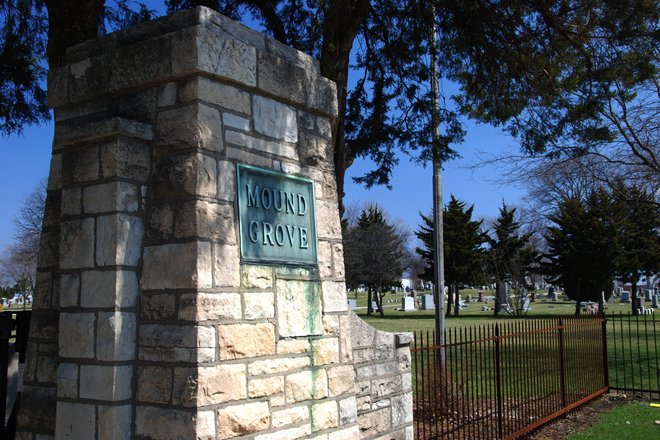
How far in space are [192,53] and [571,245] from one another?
37823mm

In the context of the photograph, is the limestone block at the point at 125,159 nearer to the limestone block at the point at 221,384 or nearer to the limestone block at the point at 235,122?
the limestone block at the point at 235,122

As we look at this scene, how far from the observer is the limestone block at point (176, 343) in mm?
3303

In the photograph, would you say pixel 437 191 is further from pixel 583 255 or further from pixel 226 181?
pixel 583 255

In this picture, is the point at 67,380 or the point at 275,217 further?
the point at 275,217

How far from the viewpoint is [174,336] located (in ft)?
11.1

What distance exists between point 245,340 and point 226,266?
44 centimetres

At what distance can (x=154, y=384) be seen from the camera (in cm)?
340

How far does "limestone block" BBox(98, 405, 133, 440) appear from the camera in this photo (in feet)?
11.1

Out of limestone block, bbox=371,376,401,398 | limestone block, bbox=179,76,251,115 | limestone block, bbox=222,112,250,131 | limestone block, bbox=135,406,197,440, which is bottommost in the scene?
limestone block, bbox=371,376,401,398

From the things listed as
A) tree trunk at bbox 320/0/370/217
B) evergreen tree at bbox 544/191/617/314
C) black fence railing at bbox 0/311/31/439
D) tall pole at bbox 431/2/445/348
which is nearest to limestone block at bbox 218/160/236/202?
black fence railing at bbox 0/311/31/439

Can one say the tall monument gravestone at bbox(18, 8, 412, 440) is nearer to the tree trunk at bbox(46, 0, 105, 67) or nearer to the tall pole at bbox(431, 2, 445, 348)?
the tree trunk at bbox(46, 0, 105, 67)

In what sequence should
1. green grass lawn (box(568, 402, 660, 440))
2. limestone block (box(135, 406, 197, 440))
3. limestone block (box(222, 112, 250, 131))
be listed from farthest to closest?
green grass lawn (box(568, 402, 660, 440)) < limestone block (box(222, 112, 250, 131)) < limestone block (box(135, 406, 197, 440))

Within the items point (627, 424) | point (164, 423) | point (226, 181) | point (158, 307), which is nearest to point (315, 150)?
point (226, 181)

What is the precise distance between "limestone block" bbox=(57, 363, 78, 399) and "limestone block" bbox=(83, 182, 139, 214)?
91 cm
